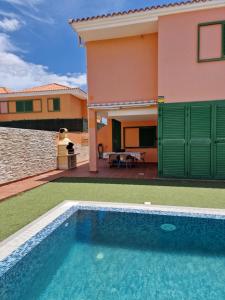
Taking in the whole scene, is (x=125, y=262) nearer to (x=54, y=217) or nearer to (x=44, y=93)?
(x=54, y=217)

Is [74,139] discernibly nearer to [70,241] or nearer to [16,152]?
[16,152]

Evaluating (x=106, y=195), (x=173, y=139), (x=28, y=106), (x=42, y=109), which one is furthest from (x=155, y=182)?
(x=28, y=106)

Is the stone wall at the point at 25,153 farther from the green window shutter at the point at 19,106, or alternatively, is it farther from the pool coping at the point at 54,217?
the green window shutter at the point at 19,106

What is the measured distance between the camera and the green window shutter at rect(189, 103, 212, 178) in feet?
31.4

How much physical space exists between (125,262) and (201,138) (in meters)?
7.33

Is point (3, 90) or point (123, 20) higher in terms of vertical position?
point (3, 90)

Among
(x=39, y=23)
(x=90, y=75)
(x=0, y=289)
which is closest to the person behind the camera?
(x=0, y=289)

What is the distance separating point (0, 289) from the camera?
3176 mm

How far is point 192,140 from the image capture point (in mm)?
9734

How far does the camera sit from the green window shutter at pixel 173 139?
9.84m

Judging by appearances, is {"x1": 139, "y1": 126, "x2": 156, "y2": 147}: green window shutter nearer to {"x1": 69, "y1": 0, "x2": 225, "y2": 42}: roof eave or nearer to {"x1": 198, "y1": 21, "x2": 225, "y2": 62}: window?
{"x1": 69, "y1": 0, "x2": 225, "y2": 42}: roof eave

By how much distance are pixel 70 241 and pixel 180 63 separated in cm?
900

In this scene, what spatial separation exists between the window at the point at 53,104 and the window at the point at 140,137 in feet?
32.2

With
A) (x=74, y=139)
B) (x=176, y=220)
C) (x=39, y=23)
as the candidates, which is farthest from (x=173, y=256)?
(x=39, y=23)
